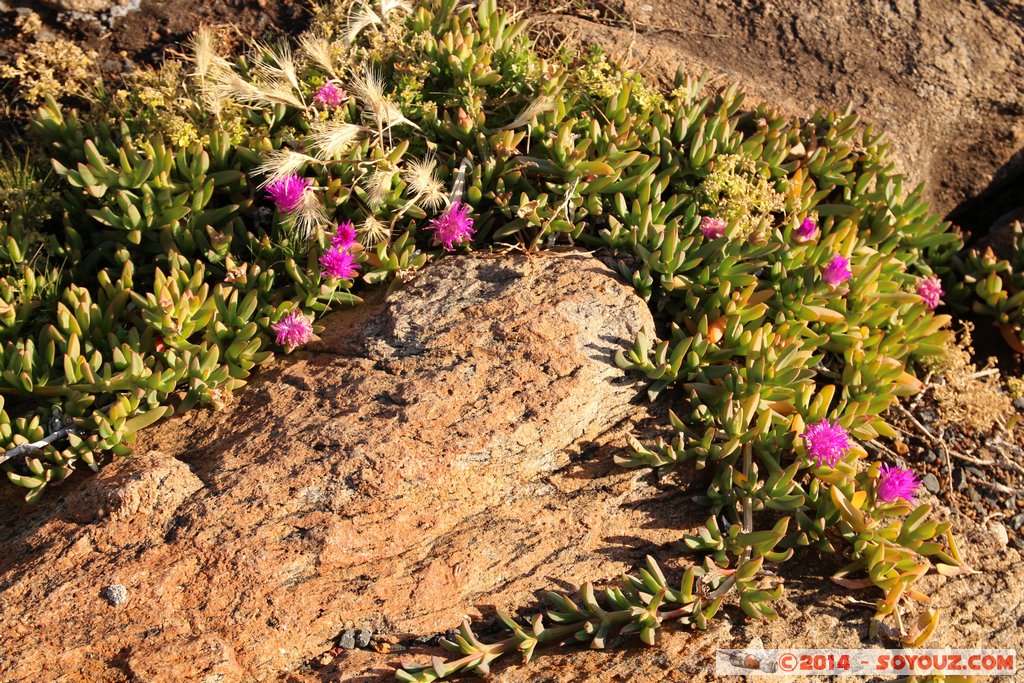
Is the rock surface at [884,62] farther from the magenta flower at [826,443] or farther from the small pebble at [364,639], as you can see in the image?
the small pebble at [364,639]

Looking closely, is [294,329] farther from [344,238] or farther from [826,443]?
[826,443]

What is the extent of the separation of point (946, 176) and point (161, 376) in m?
5.40

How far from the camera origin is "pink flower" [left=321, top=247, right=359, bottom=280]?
4004 millimetres

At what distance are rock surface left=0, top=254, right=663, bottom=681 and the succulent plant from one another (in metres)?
0.20

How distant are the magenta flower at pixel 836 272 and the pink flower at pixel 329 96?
2766 mm

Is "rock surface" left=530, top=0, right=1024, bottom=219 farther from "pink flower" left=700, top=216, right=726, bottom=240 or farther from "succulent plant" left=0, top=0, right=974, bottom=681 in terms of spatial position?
"pink flower" left=700, top=216, right=726, bottom=240

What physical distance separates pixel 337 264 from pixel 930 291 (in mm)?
3441

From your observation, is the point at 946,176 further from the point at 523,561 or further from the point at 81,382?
the point at 81,382

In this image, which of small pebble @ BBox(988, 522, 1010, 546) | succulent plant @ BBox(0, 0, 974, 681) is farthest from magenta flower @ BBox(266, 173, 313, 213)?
small pebble @ BBox(988, 522, 1010, 546)

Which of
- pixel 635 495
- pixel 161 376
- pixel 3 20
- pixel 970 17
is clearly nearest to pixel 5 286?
pixel 161 376

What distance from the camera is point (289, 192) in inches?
162

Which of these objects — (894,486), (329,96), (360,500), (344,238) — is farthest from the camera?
(329,96)

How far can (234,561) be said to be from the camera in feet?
10.4

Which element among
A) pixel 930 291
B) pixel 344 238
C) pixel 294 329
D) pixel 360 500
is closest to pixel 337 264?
pixel 344 238
